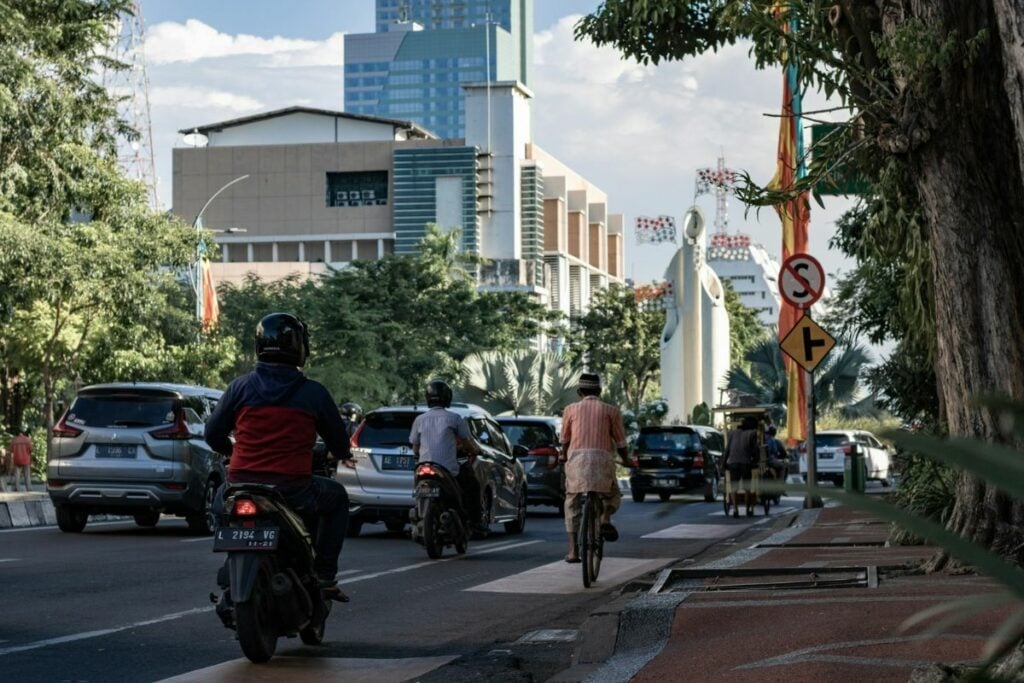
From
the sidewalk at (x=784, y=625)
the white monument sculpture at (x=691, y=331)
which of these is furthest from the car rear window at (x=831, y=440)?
the white monument sculpture at (x=691, y=331)

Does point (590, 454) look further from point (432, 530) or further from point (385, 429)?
point (385, 429)

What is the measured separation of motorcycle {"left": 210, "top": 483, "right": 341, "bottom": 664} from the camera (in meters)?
7.55

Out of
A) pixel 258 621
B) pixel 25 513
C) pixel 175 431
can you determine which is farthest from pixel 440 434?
pixel 25 513

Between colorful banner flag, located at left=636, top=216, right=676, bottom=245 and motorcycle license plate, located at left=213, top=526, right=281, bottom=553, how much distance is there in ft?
418

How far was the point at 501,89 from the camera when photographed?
12388cm

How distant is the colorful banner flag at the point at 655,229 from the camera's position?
13525 cm

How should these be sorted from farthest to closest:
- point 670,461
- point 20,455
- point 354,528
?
point 670,461 → point 20,455 → point 354,528

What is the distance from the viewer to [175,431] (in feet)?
63.7

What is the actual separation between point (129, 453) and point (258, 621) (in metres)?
12.2

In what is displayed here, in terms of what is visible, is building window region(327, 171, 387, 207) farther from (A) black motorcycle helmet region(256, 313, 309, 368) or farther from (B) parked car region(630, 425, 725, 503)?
(A) black motorcycle helmet region(256, 313, 309, 368)

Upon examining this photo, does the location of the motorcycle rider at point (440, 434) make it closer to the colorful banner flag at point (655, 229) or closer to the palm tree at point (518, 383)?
the palm tree at point (518, 383)

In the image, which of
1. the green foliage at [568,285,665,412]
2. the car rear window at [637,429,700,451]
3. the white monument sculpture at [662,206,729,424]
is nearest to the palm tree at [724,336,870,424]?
the car rear window at [637,429,700,451]

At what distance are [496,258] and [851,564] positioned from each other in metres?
116

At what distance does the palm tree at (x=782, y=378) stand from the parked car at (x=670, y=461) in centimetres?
1710
